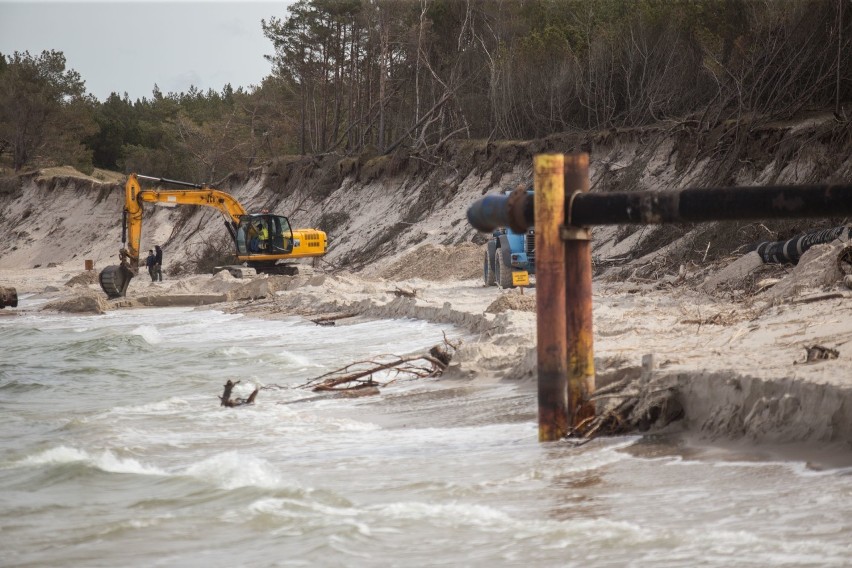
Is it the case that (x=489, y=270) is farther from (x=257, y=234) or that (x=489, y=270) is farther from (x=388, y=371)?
(x=388, y=371)

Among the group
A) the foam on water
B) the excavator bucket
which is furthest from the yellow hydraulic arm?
the foam on water

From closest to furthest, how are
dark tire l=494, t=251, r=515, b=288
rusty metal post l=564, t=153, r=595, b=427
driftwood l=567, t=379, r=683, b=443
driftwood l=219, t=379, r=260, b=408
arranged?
rusty metal post l=564, t=153, r=595, b=427 < driftwood l=567, t=379, r=683, b=443 < driftwood l=219, t=379, r=260, b=408 < dark tire l=494, t=251, r=515, b=288

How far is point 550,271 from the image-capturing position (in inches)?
248

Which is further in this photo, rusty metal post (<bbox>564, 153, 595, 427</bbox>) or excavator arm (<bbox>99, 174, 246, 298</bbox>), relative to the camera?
excavator arm (<bbox>99, 174, 246, 298</bbox>)

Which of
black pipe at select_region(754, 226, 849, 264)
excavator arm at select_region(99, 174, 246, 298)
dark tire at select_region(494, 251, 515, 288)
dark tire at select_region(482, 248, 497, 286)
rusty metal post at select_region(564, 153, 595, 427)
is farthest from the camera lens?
excavator arm at select_region(99, 174, 246, 298)

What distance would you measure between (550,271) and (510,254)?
13229 millimetres

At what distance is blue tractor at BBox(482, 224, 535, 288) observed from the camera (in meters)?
19.1

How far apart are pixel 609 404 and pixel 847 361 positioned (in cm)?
157

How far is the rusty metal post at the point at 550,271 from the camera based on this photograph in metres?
6.30

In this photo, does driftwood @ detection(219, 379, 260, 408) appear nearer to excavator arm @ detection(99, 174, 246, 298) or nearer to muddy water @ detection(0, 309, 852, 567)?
muddy water @ detection(0, 309, 852, 567)

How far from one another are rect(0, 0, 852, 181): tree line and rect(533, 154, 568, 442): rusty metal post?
16758 mm

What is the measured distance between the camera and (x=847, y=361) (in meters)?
6.37

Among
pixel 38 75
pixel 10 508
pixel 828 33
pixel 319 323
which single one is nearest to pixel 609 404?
pixel 10 508

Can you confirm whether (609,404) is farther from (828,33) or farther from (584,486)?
(828,33)
